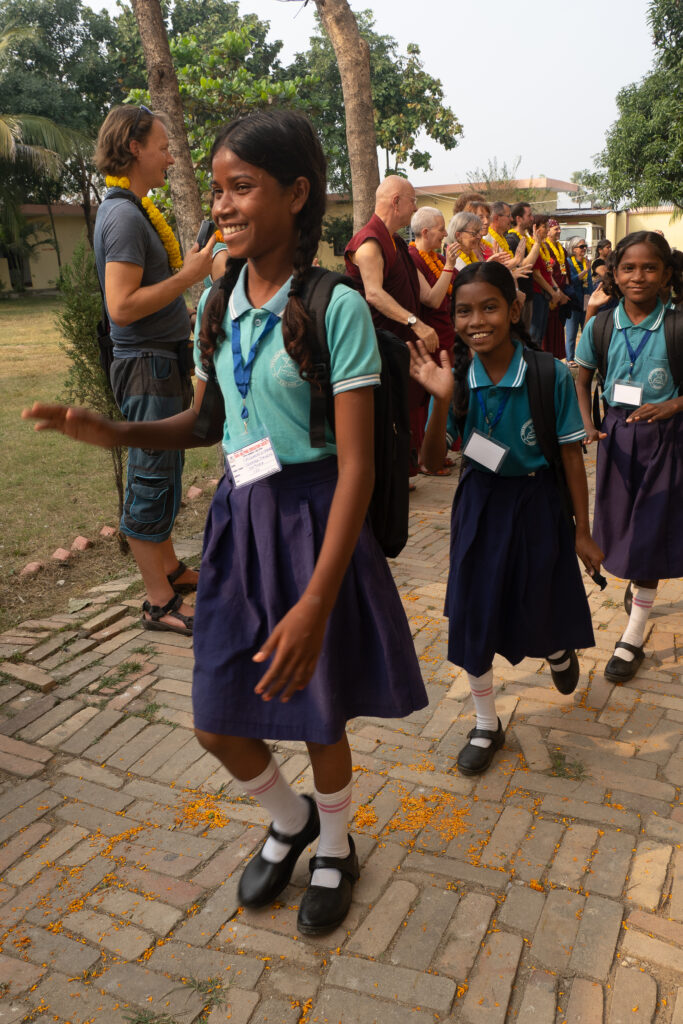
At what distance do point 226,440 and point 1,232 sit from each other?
3115 centimetres

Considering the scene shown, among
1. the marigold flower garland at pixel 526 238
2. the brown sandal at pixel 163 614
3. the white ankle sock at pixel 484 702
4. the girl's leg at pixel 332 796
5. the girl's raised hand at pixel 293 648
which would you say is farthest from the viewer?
the marigold flower garland at pixel 526 238

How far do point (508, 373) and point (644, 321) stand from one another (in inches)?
40.5

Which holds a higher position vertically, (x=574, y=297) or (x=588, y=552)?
(x=574, y=297)

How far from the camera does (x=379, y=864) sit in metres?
2.54

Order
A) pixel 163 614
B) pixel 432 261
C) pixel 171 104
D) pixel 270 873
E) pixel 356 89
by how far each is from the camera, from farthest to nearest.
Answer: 1. pixel 356 89
2. pixel 432 261
3. pixel 171 104
4. pixel 163 614
5. pixel 270 873

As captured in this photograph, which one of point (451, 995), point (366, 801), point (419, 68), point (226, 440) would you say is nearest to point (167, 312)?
point (226, 440)

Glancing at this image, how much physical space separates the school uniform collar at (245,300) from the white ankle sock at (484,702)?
5.08 feet

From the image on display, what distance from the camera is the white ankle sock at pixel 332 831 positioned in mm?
2281

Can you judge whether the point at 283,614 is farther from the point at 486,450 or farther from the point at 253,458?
the point at 486,450

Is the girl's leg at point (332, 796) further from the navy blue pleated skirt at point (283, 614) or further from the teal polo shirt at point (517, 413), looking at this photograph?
the teal polo shirt at point (517, 413)

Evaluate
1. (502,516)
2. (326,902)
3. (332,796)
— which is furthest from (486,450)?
(326,902)

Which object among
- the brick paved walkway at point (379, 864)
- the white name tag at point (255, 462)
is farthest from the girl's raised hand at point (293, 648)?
the brick paved walkway at point (379, 864)

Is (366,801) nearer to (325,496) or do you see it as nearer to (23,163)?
(325,496)

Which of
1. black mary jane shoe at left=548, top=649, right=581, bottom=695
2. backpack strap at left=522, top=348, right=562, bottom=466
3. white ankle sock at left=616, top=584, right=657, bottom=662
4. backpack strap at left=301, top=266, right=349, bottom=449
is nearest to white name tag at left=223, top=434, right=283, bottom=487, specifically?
backpack strap at left=301, top=266, right=349, bottom=449
